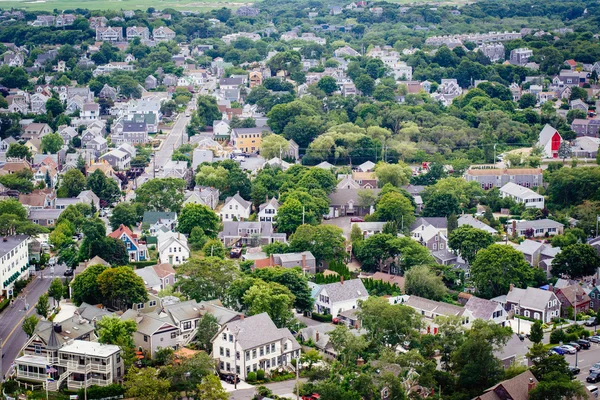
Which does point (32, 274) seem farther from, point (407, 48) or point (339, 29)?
point (339, 29)

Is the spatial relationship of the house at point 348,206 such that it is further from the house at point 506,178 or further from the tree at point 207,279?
the tree at point 207,279

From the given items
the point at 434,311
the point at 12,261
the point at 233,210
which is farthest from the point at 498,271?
the point at 12,261

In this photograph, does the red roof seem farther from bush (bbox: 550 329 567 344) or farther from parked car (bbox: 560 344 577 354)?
parked car (bbox: 560 344 577 354)

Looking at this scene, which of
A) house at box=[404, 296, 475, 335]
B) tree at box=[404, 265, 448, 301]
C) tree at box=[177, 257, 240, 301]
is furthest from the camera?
tree at box=[404, 265, 448, 301]

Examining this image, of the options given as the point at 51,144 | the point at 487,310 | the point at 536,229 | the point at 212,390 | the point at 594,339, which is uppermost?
the point at 212,390

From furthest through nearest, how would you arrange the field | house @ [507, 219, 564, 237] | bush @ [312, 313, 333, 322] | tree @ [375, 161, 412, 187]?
the field < tree @ [375, 161, 412, 187] < house @ [507, 219, 564, 237] < bush @ [312, 313, 333, 322]

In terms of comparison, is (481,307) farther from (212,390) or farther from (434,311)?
(212,390)

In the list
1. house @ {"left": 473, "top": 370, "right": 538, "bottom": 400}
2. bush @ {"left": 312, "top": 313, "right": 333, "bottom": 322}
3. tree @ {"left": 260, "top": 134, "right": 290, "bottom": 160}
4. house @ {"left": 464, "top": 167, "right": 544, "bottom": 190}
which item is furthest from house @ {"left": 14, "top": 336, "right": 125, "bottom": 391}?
tree @ {"left": 260, "top": 134, "right": 290, "bottom": 160}

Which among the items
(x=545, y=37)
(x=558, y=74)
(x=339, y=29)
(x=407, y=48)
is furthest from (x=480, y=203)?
(x=339, y=29)
